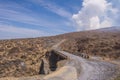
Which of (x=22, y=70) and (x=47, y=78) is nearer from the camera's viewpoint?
(x=47, y=78)

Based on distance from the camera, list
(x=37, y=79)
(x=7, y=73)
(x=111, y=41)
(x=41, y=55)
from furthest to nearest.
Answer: (x=111, y=41) < (x=41, y=55) < (x=7, y=73) < (x=37, y=79)

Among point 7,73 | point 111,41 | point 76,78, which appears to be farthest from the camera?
point 111,41

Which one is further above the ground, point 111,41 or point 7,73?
point 111,41

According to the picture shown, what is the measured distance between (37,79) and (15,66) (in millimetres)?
29061

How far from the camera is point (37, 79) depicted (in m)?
27.1

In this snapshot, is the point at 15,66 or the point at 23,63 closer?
the point at 15,66

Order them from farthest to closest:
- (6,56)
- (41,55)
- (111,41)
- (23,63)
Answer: (111,41) < (41,55) < (6,56) < (23,63)

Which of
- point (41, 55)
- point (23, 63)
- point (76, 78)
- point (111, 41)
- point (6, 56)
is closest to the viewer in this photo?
point (76, 78)

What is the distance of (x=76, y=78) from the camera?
3116 cm

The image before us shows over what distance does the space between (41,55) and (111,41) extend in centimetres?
2811

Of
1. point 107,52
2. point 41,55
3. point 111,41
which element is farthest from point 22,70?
point 111,41

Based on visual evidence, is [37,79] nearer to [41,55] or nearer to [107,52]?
[41,55]

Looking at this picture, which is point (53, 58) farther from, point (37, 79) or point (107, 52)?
point (37, 79)

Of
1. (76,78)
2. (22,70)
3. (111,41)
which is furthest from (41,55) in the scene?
(76,78)
